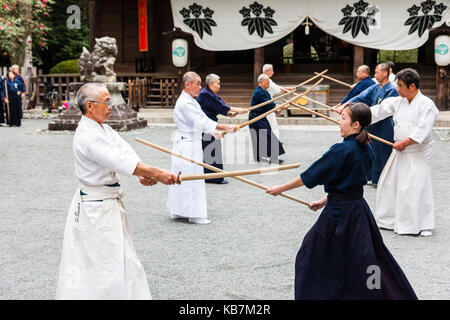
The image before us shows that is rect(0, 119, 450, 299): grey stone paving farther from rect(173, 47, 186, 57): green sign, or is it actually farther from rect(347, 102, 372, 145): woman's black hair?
rect(173, 47, 186, 57): green sign

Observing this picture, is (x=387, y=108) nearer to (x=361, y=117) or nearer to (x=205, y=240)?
(x=205, y=240)

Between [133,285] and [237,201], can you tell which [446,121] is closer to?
[237,201]

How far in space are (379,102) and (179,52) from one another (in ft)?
35.5

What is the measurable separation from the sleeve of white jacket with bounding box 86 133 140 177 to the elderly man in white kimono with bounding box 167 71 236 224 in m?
→ 2.67

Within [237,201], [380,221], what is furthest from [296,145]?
[380,221]

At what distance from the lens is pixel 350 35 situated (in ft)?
54.1

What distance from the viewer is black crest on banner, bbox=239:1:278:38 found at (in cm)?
1702

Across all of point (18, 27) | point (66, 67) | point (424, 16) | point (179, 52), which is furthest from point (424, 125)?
point (66, 67)

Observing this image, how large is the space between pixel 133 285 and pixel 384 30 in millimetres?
14974

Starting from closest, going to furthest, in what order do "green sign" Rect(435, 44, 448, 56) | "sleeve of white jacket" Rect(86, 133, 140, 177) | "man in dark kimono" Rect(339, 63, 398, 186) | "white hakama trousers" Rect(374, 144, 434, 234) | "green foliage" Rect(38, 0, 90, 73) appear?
"sleeve of white jacket" Rect(86, 133, 140, 177)
"white hakama trousers" Rect(374, 144, 434, 234)
"man in dark kimono" Rect(339, 63, 398, 186)
"green sign" Rect(435, 44, 448, 56)
"green foliage" Rect(38, 0, 90, 73)

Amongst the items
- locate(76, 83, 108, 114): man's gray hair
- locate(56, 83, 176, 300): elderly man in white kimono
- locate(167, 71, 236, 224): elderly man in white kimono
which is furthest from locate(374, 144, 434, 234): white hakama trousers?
locate(76, 83, 108, 114): man's gray hair

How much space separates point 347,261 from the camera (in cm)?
335

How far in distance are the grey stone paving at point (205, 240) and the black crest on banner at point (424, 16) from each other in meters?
8.13

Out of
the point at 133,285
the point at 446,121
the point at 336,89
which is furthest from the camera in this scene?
the point at 336,89
